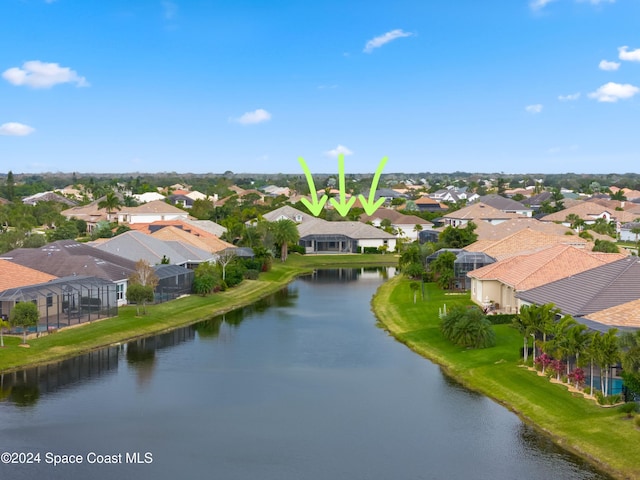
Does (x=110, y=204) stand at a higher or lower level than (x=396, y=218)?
higher

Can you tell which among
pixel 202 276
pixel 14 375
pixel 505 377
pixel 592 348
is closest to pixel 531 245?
pixel 202 276

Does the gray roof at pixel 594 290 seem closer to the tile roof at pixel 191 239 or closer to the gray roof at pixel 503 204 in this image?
the tile roof at pixel 191 239

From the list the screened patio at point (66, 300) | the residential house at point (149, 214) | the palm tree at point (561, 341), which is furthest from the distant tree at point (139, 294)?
the residential house at point (149, 214)

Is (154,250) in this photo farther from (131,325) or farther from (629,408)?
(629,408)

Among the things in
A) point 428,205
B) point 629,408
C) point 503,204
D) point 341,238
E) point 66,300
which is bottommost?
point 629,408

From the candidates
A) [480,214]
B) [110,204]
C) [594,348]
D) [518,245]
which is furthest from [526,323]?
[110,204]
